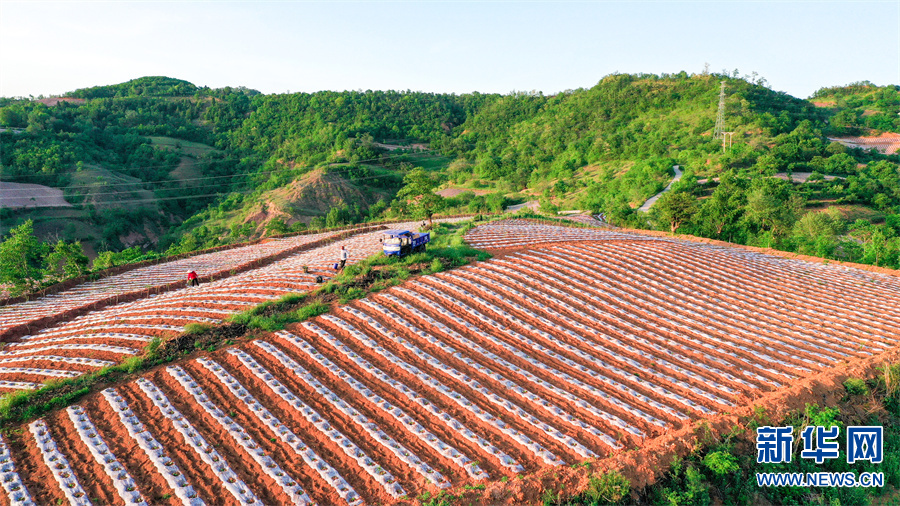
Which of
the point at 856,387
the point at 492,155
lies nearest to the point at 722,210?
the point at 856,387

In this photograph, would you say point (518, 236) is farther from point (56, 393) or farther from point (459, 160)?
point (459, 160)

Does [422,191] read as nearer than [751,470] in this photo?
No

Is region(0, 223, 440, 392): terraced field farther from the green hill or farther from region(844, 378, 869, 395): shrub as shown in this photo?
the green hill

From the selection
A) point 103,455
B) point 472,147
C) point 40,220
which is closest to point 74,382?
point 103,455

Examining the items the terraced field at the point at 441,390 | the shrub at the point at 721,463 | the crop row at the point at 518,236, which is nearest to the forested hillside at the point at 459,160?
the crop row at the point at 518,236

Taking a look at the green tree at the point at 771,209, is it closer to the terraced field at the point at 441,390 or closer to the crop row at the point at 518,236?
the crop row at the point at 518,236

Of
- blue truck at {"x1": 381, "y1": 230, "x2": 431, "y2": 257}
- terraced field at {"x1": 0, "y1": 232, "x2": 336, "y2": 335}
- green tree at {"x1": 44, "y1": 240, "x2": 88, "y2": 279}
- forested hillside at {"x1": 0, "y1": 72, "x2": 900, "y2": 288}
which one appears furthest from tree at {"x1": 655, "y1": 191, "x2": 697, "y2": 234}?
green tree at {"x1": 44, "y1": 240, "x2": 88, "y2": 279}

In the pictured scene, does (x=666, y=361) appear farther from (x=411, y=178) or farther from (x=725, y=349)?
(x=411, y=178)
